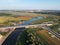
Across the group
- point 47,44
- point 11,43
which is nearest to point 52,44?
point 47,44

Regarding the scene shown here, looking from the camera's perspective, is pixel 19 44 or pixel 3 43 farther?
pixel 3 43

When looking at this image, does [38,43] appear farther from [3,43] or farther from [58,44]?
[3,43]

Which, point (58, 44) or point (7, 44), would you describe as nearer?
point (58, 44)

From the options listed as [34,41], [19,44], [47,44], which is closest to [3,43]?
[19,44]

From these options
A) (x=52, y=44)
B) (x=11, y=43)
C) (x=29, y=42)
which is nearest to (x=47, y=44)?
(x=52, y=44)

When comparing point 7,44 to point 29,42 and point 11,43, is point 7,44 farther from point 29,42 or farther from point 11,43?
point 29,42

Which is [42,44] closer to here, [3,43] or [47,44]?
[47,44]

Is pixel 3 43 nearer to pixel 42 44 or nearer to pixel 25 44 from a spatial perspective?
pixel 25 44
